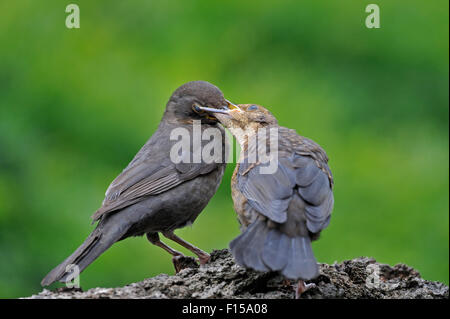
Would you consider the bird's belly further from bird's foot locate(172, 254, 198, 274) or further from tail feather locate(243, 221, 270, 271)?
tail feather locate(243, 221, 270, 271)

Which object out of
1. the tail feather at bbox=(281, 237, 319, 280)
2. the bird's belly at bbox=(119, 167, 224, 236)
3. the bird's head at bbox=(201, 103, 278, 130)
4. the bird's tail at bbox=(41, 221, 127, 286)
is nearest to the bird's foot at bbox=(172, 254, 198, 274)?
the bird's belly at bbox=(119, 167, 224, 236)

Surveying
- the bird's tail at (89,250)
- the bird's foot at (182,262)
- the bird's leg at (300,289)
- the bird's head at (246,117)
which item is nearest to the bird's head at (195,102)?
the bird's head at (246,117)

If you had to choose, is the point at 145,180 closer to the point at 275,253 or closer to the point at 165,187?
the point at 165,187

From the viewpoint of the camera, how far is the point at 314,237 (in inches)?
192

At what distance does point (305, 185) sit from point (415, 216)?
314 cm

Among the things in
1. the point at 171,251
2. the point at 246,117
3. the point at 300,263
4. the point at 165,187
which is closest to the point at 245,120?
the point at 246,117

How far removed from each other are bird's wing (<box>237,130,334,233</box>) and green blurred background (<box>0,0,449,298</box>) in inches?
83.7

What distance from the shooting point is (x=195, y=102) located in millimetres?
6527

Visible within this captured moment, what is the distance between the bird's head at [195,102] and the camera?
6438 millimetres

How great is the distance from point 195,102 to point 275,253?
2229 millimetres

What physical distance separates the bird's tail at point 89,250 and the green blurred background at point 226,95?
1708 millimetres

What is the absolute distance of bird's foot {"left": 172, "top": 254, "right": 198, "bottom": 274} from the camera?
5918 millimetres
